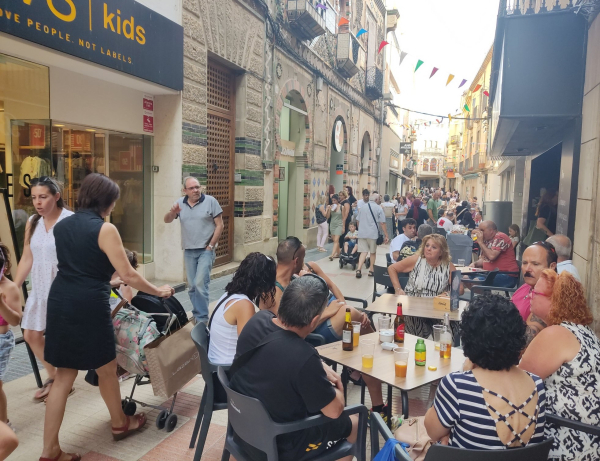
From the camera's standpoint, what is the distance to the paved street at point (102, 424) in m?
3.12

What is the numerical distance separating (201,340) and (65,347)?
2.66ft

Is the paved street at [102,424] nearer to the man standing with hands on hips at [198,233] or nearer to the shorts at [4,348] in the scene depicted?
the shorts at [4,348]

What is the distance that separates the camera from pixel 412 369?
302 cm

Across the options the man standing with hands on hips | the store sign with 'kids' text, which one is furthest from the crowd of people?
the store sign with 'kids' text

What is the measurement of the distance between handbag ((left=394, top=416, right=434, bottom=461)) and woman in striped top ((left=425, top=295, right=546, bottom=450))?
22 centimetres

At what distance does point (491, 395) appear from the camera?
76.3 inches

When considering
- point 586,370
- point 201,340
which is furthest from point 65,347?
point 586,370

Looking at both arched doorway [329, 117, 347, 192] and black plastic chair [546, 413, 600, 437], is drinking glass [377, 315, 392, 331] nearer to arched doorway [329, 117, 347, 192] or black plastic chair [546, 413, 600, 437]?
black plastic chair [546, 413, 600, 437]

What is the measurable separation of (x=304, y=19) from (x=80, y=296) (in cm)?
1006

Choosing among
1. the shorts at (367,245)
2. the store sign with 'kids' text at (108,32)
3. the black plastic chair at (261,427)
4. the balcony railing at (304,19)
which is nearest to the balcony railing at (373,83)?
the balcony railing at (304,19)

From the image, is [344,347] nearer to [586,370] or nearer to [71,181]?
[586,370]

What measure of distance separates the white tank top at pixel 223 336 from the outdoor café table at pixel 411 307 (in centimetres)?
165

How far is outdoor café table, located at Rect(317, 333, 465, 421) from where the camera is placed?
9.28 feet

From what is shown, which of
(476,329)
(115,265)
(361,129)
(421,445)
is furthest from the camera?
(361,129)
